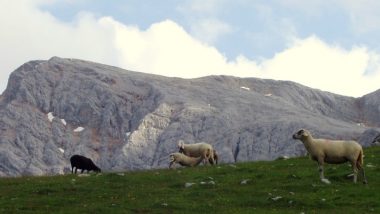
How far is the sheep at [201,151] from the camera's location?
161 feet

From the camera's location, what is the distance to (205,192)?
104 ft

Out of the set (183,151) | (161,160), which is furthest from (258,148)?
(183,151)

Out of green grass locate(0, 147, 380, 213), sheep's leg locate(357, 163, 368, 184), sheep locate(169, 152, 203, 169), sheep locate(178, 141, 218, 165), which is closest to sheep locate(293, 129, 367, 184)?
sheep's leg locate(357, 163, 368, 184)

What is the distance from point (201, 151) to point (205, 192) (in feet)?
58.4

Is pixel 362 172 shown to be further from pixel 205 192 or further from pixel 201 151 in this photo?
pixel 201 151

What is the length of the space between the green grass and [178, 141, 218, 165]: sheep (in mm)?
8743

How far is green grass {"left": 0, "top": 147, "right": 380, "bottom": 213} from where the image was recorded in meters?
27.9

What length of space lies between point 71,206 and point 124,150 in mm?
170984

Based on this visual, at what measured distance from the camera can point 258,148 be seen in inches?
7643

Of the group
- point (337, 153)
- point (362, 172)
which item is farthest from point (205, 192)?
point (362, 172)

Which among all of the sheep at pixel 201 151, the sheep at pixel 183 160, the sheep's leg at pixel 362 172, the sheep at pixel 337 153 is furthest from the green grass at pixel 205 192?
the sheep at pixel 201 151

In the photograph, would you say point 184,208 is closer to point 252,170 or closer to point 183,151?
point 252,170

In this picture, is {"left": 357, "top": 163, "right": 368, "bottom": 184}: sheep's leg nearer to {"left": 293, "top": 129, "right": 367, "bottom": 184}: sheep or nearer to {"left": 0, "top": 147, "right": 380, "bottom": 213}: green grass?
{"left": 293, "top": 129, "right": 367, "bottom": 184}: sheep

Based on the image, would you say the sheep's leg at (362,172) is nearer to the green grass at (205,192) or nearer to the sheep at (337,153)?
the sheep at (337,153)
